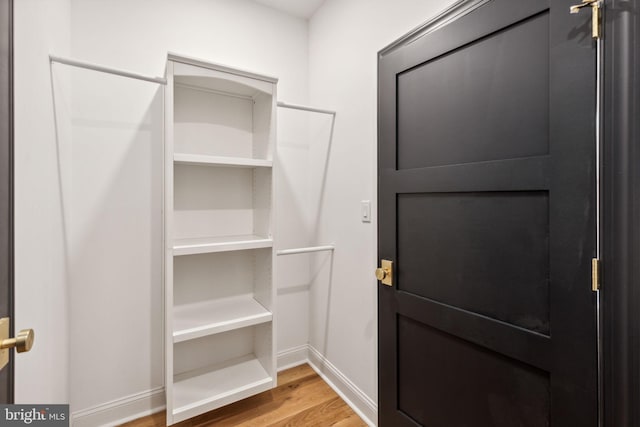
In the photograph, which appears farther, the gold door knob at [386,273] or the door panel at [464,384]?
the gold door knob at [386,273]

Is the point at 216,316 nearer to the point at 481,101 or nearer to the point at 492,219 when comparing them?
the point at 492,219

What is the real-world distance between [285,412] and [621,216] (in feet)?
6.19

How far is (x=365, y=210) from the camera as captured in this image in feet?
5.81

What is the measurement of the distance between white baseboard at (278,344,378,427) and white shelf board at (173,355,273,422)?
370mm

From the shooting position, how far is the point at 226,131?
6.60 feet

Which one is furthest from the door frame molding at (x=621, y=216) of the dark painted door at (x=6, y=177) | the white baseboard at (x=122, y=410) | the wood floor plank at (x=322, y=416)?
the white baseboard at (x=122, y=410)

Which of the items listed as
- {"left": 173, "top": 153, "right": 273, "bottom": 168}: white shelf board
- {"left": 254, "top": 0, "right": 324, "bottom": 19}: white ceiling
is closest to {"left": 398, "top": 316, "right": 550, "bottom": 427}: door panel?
{"left": 173, "top": 153, "right": 273, "bottom": 168}: white shelf board

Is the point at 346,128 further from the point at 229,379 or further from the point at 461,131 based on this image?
the point at 229,379

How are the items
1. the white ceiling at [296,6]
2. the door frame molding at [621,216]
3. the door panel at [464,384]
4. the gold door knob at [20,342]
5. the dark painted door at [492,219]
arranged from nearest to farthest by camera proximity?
the gold door knob at [20,342] < the door frame molding at [621,216] < the dark painted door at [492,219] < the door panel at [464,384] < the white ceiling at [296,6]

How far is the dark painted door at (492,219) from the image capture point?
2.90 ft

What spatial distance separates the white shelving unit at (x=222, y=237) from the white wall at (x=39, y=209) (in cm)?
50

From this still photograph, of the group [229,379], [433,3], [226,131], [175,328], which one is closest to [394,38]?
[433,3]

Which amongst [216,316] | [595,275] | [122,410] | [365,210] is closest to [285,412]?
[216,316]

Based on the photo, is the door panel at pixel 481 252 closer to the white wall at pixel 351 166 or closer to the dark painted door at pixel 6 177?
the white wall at pixel 351 166
